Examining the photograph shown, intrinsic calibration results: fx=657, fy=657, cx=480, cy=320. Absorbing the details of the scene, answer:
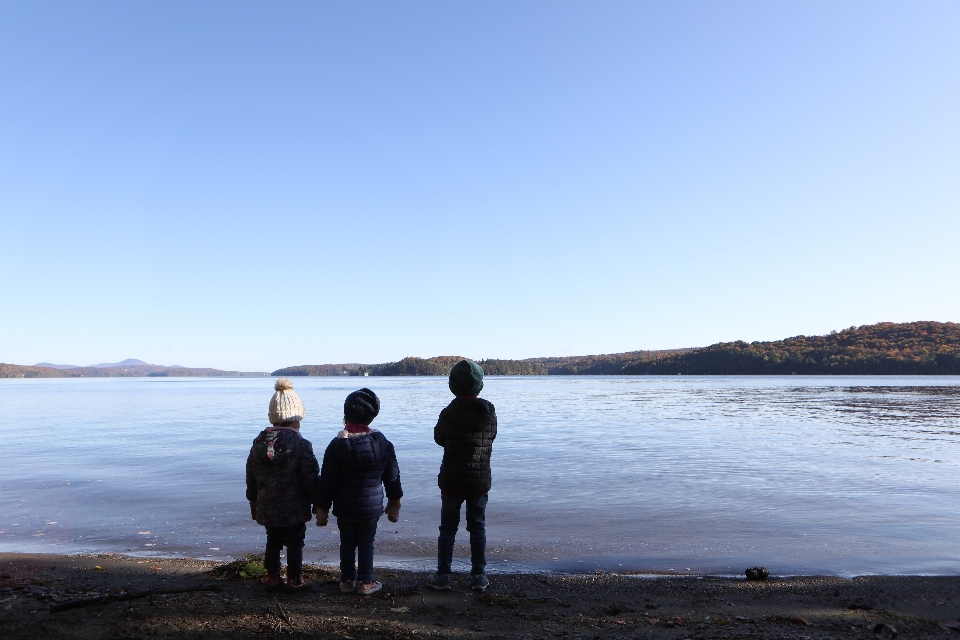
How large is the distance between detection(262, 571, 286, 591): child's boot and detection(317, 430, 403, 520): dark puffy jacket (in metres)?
0.74

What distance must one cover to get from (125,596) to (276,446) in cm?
170

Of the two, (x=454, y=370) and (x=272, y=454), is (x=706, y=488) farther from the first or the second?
(x=272, y=454)

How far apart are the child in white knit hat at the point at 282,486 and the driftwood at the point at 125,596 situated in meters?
0.56

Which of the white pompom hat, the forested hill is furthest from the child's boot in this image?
the forested hill

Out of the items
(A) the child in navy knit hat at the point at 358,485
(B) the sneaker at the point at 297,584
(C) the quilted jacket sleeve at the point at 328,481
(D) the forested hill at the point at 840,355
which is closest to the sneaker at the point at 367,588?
(A) the child in navy knit hat at the point at 358,485

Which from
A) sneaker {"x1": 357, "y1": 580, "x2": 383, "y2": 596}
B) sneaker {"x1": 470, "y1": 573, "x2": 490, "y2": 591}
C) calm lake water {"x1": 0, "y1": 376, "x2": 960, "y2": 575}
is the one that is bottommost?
calm lake water {"x1": 0, "y1": 376, "x2": 960, "y2": 575}

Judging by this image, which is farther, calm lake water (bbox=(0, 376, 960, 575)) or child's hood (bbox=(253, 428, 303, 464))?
calm lake water (bbox=(0, 376, 960, 575))

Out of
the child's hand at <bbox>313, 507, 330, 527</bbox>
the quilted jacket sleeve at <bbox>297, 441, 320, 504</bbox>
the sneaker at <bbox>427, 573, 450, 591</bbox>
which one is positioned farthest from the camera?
the sneaker at <bbox>427, 573, 450, 591</bbox>

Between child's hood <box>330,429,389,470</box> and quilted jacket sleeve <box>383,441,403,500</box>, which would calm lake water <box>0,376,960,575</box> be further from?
child's hood <box>330,429,389,470</box>

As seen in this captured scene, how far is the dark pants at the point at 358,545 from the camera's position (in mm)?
5793

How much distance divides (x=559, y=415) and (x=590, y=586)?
28.2 meters

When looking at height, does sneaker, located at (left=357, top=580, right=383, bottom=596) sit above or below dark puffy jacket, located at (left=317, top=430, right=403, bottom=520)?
below

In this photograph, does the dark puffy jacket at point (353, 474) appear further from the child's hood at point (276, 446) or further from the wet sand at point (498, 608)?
the wet sand at point (498, 608)

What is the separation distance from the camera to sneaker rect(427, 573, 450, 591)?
6027 mm
